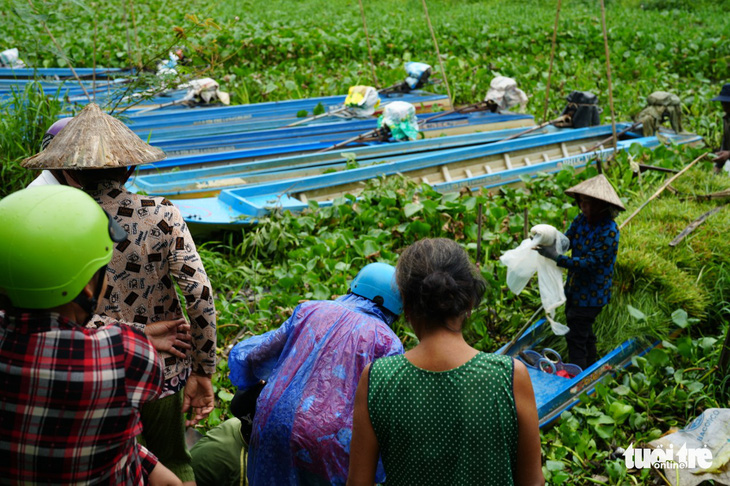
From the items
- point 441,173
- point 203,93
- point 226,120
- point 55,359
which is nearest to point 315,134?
point 226,120

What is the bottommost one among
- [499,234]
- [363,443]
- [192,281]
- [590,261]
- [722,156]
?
[722,156]

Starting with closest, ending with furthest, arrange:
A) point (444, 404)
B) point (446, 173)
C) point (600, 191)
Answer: point (444, 404) → point (600, 191) → point (446, 173)

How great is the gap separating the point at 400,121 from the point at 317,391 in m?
5.97

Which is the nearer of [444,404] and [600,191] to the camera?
[444,404]

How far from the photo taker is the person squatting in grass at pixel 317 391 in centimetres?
195

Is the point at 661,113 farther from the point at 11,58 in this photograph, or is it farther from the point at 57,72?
the point at 11,58

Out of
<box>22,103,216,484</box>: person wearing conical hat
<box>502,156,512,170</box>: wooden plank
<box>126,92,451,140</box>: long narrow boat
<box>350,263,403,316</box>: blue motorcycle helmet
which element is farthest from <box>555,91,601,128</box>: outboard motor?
<box>22,103,216,484</box>: person wearing conical hat

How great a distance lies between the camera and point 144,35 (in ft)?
38.7

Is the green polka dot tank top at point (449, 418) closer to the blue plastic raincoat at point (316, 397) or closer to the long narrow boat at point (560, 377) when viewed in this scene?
the blue plastic raincoat at point (316, 397)

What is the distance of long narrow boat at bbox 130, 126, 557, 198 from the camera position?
591cm

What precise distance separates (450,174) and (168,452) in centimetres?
524

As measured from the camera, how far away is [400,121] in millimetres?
7613

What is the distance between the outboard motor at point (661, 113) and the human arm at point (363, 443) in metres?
7.80

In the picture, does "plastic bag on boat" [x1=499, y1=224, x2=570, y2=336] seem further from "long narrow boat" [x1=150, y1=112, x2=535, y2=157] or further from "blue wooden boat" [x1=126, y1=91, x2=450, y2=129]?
"blue wooden boat" [x1=126, y1=91, x2=450, y2=129]
